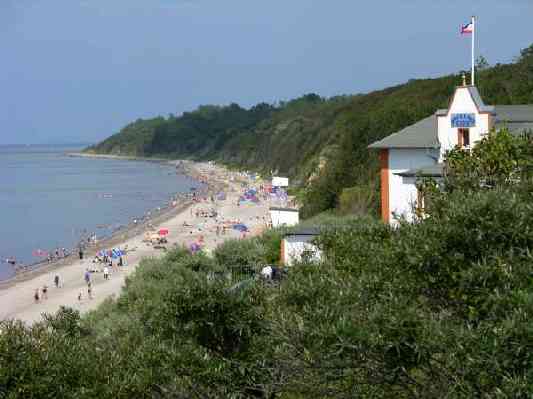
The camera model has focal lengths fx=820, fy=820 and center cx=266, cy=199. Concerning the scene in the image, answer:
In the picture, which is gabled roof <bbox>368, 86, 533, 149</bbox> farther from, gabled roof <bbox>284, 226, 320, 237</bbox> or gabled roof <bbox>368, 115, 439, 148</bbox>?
gabled roof <bbox>284, 226, 320, 237</bbox>

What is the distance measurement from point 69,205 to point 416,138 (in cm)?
6932

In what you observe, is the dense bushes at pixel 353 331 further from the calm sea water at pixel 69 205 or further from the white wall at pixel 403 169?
the calm sea water at pixel 69 205

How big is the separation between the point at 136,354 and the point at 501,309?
3902 millimetres

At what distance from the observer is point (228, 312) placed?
8.98 m

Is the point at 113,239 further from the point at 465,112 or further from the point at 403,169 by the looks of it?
the point at 465,112

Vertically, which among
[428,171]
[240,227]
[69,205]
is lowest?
[69,205]

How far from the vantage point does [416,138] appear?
916 inches

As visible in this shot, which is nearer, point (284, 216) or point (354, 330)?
point (354, 330)

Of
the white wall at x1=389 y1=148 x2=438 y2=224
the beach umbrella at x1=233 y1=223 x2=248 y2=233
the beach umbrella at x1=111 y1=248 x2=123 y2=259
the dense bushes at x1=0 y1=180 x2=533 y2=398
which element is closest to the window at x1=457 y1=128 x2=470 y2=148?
the white wall at x1=389 y1=148 x2=438 y2=224

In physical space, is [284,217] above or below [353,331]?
below

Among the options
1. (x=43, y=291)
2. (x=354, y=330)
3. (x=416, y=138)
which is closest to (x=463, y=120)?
(x=416, y=138)

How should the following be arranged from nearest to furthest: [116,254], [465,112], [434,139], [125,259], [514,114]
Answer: [465,112]
[514,114]
[434,139]
[125,259]
[116,254]

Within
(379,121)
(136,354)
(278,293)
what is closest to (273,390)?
(278,293)

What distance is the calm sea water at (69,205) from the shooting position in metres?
61.8
